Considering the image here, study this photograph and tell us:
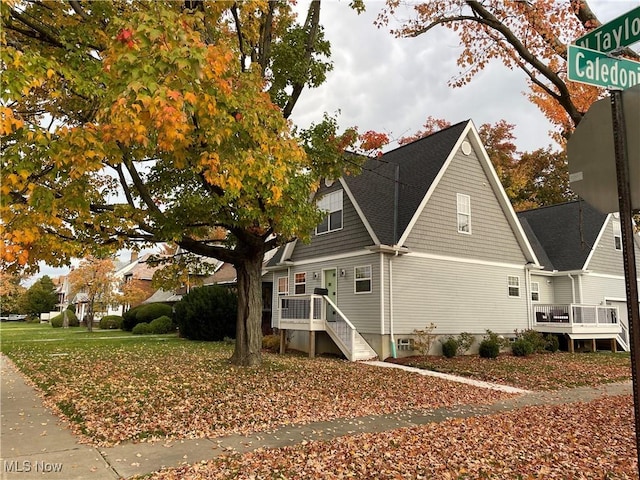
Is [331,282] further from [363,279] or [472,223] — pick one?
[472,223]

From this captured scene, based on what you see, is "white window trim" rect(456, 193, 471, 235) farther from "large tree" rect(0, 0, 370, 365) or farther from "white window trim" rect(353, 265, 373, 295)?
"large tree" rect(0, 0, 370, 365)

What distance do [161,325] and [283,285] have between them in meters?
11.8

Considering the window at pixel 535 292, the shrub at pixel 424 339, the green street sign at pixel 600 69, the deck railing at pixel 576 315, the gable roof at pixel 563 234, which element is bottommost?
the shrub at pixel 424 339

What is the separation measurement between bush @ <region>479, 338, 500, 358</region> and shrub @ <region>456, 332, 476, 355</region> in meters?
0.43

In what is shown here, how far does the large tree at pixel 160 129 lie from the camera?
5.08 m

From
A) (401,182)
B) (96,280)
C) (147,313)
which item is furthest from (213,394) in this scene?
(96,280)

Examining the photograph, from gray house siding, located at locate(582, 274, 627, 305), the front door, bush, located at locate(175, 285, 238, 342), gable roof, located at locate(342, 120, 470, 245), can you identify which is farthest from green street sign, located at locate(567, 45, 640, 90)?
gray house siding, located at locate(582, 274, 627, 305)

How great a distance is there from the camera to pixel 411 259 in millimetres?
16891

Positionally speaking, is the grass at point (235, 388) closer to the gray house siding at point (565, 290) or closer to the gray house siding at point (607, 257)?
the gray house siding at point (565, 290)

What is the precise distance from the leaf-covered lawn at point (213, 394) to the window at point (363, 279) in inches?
131

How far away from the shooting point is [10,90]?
15.3 ft

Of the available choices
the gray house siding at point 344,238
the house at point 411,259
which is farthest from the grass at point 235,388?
the gray house siding at point 344,238

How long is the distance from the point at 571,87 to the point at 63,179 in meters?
10.1

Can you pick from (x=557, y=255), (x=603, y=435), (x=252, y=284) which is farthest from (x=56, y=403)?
(x=557, y=255)
